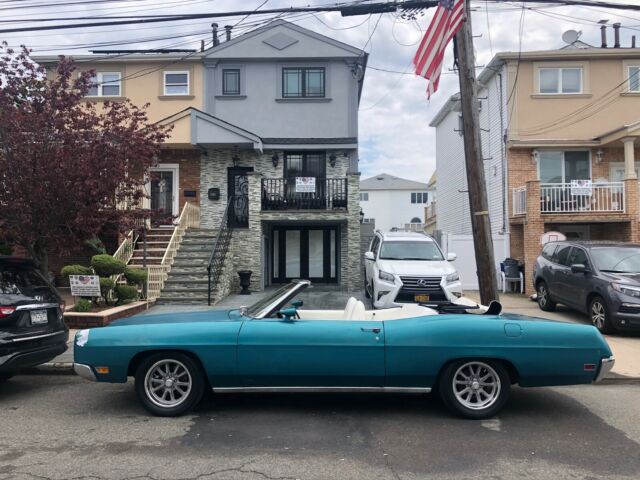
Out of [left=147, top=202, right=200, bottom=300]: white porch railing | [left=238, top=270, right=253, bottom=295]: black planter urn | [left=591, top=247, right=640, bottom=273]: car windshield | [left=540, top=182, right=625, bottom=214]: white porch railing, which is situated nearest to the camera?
[left=591, top=247, right=640, bottom=273]: car windshield

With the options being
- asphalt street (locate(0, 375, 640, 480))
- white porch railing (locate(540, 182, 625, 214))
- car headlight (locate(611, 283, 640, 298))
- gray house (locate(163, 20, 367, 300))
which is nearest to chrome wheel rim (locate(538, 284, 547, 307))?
car headlight (locate(611, 283, 640, 298))

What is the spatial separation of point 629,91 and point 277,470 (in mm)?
18992

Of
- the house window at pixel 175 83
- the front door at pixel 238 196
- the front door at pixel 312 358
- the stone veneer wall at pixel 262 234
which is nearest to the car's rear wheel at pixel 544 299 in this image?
the stone veneer wall at pixel 262 234

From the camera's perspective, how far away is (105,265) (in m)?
11.2

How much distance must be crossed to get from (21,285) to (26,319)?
1.62ft

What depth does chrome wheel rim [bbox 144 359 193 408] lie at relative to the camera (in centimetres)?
538

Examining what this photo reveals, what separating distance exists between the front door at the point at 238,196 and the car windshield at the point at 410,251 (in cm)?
611

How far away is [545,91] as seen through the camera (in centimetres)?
1831

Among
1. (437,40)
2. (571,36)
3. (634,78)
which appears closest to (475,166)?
(437,40)

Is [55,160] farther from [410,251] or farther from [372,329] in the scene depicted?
[410,251]

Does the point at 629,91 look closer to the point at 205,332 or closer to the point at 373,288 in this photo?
the point at 373,288

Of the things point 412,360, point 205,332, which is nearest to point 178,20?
point 205,332

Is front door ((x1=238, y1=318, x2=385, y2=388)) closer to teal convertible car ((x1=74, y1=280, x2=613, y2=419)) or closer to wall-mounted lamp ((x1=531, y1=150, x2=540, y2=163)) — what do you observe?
teal convertible car ((x1=74, y1=280, x2=613, y2=419))

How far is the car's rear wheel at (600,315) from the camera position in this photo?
32.3ft
